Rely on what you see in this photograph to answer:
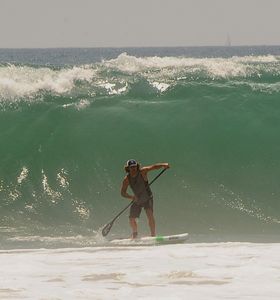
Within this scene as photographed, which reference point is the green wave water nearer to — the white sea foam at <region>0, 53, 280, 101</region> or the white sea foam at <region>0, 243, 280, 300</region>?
the white sea foam at <region>0, 53, 280, 101</region>

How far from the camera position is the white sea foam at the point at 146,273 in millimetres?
7625

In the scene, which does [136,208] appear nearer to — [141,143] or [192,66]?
[141,143]

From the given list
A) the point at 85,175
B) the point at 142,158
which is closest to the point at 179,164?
the point at 142,158

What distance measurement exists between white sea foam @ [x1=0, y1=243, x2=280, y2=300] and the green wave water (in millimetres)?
A: 3506

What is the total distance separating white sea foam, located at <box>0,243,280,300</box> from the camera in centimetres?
762

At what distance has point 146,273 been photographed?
27.9ft

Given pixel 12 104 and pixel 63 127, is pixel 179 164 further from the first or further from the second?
pixel 12 104

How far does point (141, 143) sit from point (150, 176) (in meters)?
1.78

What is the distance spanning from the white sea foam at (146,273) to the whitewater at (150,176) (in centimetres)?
2

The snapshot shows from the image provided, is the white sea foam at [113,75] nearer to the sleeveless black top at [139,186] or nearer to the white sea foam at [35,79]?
the white sea foam at [35,79]

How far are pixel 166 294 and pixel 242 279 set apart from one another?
0.93 m

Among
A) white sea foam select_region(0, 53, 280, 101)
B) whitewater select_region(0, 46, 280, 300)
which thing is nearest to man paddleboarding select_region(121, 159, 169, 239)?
whitewater select_region(0, 46, 280, 300)

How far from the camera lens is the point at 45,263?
30.1ft

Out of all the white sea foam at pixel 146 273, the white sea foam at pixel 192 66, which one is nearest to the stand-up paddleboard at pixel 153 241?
the white sea foam at pixel 146 273
